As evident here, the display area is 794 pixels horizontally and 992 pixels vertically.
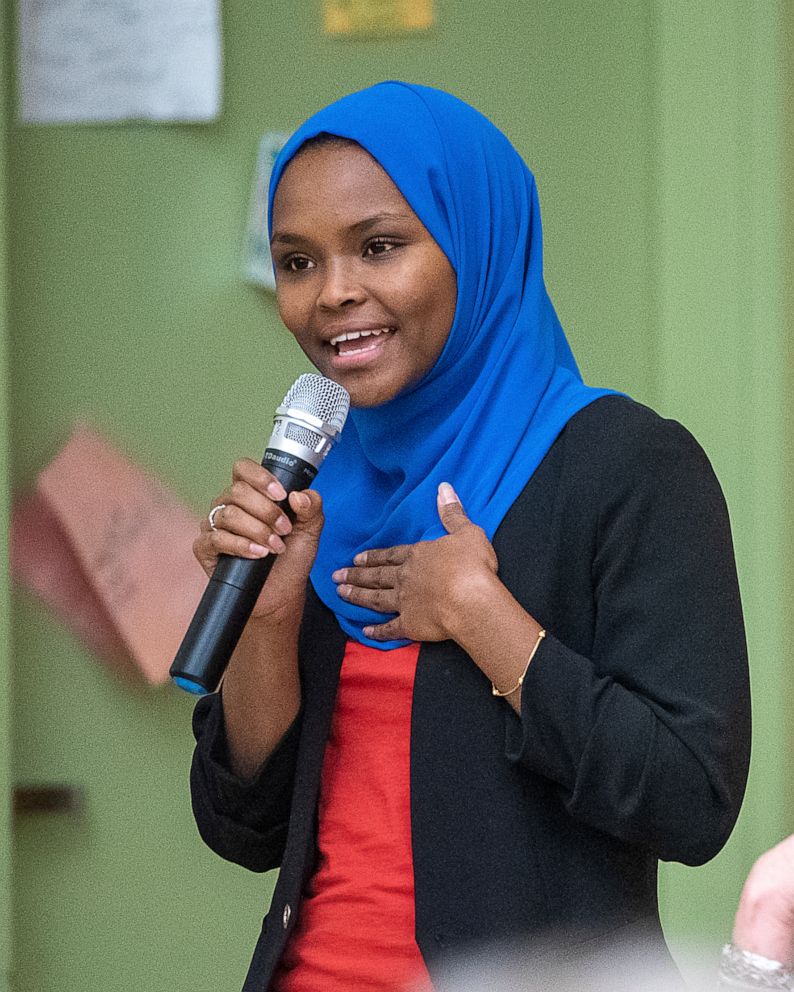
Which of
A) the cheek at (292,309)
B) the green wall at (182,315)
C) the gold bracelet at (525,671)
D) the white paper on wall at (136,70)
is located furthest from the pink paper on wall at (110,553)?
the gold bracelet at (525,671)

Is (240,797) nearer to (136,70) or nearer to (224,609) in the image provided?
(224,609)

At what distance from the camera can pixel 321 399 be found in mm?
1533

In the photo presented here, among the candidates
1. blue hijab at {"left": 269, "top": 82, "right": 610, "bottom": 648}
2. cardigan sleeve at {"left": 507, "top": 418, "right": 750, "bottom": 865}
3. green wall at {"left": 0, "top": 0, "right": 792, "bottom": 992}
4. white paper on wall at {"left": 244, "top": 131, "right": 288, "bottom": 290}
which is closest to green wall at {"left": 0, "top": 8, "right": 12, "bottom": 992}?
green wall at {"left": 0, "top": 0, "right": 792, "bottom": 992}

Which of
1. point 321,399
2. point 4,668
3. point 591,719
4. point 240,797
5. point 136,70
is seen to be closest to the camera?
point 591,719

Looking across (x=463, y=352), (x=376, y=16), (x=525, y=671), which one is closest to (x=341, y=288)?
(x=463, y=352)

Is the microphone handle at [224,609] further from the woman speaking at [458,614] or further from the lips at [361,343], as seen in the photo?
the lips at [361,343]

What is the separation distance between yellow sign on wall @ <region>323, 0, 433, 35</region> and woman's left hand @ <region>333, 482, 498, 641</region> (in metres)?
1.45

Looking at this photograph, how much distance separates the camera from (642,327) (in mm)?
2779

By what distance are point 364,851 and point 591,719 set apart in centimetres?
28

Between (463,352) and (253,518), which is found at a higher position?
(463,352)

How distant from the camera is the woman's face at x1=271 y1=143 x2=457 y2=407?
5.08ft

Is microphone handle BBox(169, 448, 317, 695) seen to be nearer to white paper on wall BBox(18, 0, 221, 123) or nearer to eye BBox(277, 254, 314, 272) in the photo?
eye BBox(277, 254, 314, 272)

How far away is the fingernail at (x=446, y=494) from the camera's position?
1560mm

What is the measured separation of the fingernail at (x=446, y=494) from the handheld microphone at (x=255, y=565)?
119 millimetres
